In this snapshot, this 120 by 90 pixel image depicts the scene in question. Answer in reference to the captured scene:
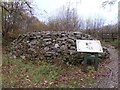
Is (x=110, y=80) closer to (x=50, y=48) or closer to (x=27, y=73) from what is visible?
(x=27, y=73)

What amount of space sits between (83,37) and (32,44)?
93.9 inches

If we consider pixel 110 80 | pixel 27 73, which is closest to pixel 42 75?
pixel 27 73

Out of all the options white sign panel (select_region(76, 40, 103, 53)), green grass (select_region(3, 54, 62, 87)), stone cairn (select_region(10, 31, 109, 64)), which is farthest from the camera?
stone cairn (select_region(10, 31, 109, 64))

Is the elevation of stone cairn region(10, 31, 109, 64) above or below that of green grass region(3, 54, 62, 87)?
above

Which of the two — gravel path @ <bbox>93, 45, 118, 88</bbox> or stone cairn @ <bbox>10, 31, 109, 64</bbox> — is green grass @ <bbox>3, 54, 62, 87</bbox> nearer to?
stone cairn @ <bbox>10, 31, 109, 64</bbox>

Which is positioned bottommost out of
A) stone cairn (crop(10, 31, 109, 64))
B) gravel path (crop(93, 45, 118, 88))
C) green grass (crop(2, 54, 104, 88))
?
gravel path (crop(93, 45, 118, 88))

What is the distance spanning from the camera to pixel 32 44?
1173 centimetres

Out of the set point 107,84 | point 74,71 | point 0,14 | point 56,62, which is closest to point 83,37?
point 56,62

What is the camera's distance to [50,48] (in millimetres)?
11055

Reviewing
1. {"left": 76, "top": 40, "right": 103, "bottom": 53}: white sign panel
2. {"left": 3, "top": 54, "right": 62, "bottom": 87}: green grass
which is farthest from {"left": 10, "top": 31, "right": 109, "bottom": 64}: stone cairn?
{"left": 76, "top": 40, "right": 103, "bottom": 53}: white sign panel

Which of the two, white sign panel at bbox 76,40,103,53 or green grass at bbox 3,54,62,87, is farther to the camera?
white sign panel at bbox 76,40,103,53

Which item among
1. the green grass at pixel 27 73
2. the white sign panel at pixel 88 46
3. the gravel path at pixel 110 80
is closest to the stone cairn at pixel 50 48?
the green grass at pixel 27 73

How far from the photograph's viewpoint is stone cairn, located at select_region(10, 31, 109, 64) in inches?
404

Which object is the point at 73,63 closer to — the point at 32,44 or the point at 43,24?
the point at 32,44
